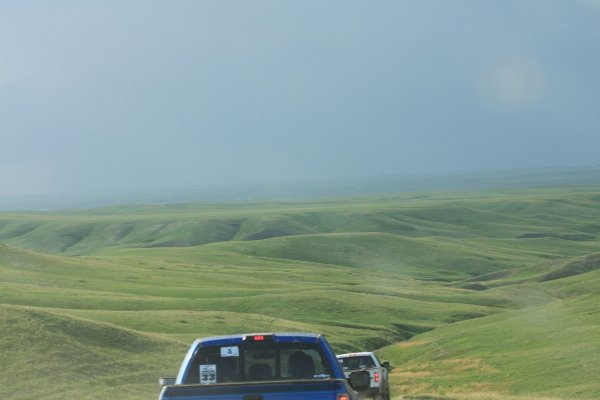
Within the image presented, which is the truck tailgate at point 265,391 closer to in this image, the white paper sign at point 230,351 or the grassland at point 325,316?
the white paper sign at point 230,351

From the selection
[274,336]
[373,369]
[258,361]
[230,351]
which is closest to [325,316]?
[373,369]

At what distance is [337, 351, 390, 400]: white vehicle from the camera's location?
26.9 m

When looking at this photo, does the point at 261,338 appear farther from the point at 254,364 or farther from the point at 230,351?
the point at 254,364

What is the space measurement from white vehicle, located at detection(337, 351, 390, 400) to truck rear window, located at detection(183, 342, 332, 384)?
11.7m

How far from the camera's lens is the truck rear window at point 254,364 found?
14.0 m

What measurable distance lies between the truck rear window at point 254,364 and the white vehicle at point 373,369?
38.5 feet

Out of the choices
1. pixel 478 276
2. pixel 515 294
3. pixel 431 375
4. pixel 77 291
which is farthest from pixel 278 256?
pixel 431 375

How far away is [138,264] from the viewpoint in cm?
12275

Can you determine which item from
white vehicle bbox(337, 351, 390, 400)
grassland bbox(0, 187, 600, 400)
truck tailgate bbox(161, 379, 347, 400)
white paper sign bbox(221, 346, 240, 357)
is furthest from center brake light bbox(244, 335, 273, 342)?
grassland bbox(0, 187, 600, 400)

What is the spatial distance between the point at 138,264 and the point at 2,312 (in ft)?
243

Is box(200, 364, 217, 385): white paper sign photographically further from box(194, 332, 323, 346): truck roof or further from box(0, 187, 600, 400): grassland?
box(0, 187, 600, 400): grassland

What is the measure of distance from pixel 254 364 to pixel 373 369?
1345cm

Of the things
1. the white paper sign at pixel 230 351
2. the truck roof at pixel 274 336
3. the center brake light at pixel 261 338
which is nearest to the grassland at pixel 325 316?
the truck roof at pixel 274 336

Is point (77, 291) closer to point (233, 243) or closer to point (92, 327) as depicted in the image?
point (92, 327)
